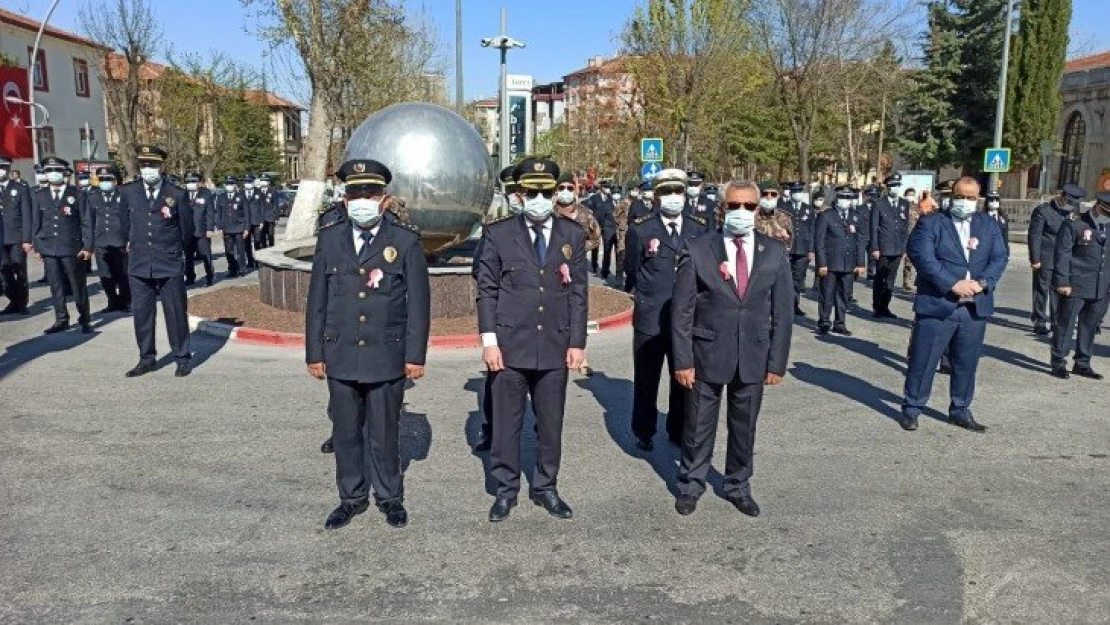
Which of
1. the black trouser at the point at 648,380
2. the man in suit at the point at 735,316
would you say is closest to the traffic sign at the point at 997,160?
the black trouser at the point at 648,380

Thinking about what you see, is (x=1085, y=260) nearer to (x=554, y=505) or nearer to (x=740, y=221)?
(x=740, y=221)

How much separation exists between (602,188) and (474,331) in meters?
10.4

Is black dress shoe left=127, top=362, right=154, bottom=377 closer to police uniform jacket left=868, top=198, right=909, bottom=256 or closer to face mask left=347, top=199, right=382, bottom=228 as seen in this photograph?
face mask left=347, top=199, right=382, bottom=228

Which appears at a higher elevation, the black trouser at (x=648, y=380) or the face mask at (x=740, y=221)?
the face mask at (x=740, y=221)

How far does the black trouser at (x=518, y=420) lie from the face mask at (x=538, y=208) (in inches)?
34.9

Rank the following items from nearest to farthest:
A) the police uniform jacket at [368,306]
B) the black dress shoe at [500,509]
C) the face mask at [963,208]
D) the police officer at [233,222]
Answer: the police uniform jacket at [368,306], the black dress shoe at [500,509], the face mask at [963,208], the police officer at [233,222]

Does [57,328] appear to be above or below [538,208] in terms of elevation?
below

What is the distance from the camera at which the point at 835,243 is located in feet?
34.6

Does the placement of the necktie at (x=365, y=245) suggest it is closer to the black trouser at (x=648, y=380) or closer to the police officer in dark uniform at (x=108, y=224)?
the black trouser at (x=648, y=380)

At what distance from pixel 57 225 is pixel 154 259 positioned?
3392 mm

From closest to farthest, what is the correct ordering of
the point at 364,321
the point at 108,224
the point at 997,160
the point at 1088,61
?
the point at 364,321
the point at 108,224
the point at 997,160
the point at 1088,61

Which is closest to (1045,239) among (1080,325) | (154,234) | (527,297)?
(1080,325)

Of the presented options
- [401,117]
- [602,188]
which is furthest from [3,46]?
[401,117]

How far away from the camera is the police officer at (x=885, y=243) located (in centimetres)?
1151
